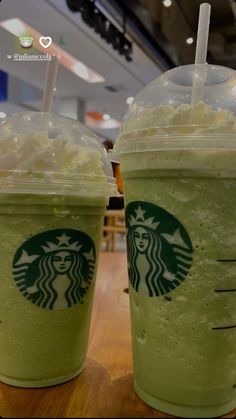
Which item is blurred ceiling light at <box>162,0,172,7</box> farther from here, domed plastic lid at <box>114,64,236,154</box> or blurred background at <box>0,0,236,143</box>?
domed plastic lid at <box>114,64,236,154</box>

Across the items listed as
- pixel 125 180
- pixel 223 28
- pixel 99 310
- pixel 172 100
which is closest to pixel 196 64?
pixel 172 100

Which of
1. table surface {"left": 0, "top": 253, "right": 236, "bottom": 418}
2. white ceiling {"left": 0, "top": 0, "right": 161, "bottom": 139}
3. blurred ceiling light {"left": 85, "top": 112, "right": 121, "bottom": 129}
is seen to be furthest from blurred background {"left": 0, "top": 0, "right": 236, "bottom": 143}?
blurred ceiling light {"left": 85, "top": 112, "right": 121, "bottom": 129}

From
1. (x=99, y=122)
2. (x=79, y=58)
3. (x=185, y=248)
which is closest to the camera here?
(x=185, y=248)

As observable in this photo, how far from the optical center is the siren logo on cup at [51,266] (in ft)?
2.18

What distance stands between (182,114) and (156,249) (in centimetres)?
22

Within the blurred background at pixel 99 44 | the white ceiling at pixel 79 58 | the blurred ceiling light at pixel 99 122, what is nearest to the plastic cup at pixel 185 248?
the blurred background at pixel 99 44

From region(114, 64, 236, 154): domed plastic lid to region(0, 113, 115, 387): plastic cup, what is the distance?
4.4 inches

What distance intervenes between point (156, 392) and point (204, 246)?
267 millimetres

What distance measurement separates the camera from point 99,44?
15.5 ft

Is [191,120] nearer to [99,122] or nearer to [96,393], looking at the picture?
[96,393]

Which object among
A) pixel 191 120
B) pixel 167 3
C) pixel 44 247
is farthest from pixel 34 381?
pixel 167 3

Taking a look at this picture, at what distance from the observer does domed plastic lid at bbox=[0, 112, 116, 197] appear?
2.16ft

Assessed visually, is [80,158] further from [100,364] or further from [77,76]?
[77,76]

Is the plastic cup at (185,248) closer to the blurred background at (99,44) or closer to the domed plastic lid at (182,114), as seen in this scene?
the domed plastic lid at (182,114)
